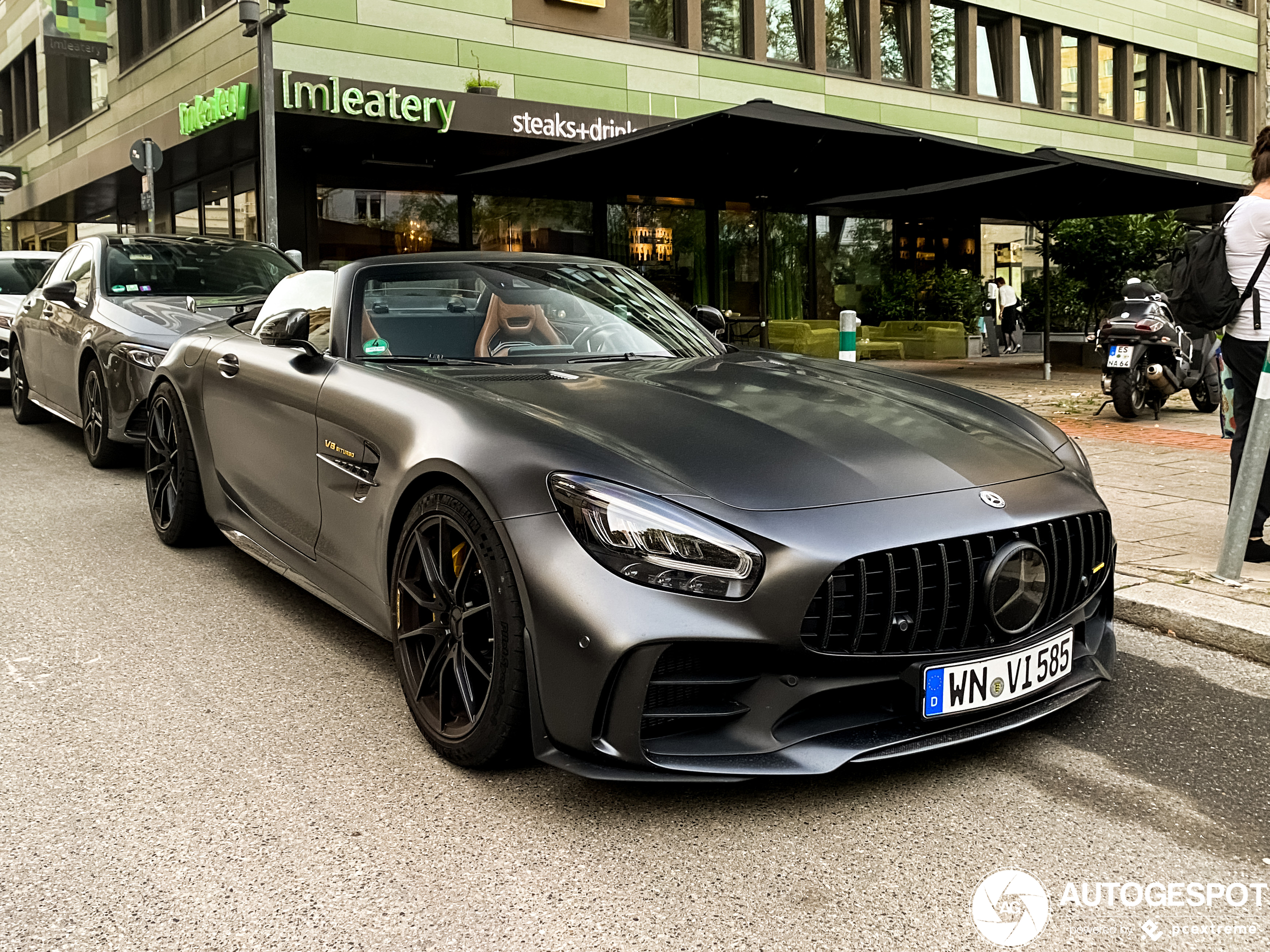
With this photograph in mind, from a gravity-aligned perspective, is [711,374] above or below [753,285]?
below

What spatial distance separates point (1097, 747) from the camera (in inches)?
129

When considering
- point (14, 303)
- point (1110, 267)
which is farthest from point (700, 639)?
point (1110, 267)

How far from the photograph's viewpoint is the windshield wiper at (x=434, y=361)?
3963 millimetres

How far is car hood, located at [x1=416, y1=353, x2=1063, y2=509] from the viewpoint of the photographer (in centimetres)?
297

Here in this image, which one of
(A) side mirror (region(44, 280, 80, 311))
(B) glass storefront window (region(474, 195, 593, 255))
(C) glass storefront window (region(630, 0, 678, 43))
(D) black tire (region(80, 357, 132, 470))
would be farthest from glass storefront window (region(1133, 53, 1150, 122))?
(D) black tire (region(80, 357, 132, 470))

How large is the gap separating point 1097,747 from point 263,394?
307 centimetres

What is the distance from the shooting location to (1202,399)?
1149 cm

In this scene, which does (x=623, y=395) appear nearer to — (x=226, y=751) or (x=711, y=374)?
(x=711, y=374)

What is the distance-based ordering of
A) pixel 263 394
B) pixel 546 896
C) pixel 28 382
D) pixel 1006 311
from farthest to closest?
pixel 1006 311, pixel 28 382, pixel 263 394, pixel 546 896

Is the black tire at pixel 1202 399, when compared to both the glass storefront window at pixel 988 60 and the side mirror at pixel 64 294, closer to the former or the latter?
the side mirror at pixel 64 294

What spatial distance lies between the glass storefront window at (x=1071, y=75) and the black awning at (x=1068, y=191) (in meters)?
8.52

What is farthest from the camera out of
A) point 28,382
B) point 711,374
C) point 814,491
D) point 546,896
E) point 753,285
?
point 753,285

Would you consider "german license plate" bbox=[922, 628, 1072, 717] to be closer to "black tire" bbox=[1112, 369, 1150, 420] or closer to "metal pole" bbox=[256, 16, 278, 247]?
"black tire" bbox=[1112, 369, 1150, 420]

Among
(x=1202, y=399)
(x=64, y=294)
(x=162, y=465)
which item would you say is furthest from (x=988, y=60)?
(x=162, y=465)
